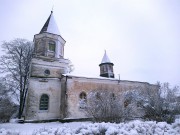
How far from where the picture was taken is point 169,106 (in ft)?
40.4

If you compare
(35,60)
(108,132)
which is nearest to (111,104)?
(108,132)

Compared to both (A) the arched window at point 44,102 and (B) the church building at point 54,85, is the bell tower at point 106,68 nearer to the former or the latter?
(B) the church building at point 54,85

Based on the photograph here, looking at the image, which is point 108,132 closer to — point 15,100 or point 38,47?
point 38,47

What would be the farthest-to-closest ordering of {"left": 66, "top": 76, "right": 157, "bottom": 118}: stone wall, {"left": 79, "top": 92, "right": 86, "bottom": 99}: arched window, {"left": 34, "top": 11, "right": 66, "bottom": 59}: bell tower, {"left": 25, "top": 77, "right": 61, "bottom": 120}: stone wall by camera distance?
{"left": 34, "top": 11, "right": 66, "bottom": 59}: bell tower, {"left": 79, "top": 92, "right": 86, "bottom": 99}: arched window, {"left": 66, "top": 76, "right": 157, "bottom": 118}: stone wall, {"left": 25, "top": 77, "right": 61, "bottom": 120}: stone wall

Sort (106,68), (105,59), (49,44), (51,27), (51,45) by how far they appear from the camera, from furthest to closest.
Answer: (105,59) → (106,68) → (51,27) → (51,45) → (49,44)

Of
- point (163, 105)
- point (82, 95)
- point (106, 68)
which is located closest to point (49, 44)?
point (82, 95)

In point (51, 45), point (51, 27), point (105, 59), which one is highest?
point (51, 27)

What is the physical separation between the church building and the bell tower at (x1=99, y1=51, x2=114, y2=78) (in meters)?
3.74

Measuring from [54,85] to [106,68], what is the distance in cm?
985

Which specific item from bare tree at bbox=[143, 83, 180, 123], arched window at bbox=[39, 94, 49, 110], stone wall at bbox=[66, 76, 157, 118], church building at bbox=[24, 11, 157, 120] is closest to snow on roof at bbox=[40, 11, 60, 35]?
church building at bbox=[24, 11, 157, 120]

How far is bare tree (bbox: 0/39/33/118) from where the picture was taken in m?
21.8

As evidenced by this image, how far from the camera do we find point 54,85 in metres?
18.7

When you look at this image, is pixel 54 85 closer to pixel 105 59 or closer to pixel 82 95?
pixel 82 95

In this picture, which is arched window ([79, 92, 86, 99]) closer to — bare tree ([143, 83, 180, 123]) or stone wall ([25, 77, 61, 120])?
stone wall ([25, 77, 61, 120])
